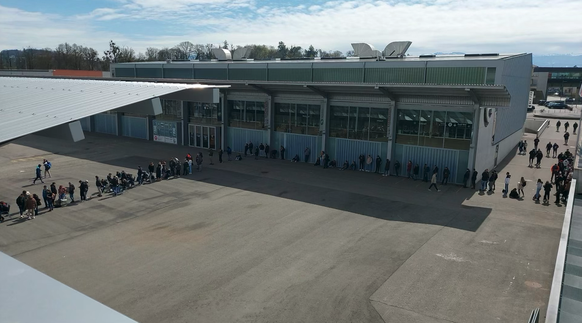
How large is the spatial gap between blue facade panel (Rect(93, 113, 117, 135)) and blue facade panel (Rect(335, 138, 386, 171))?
26364 millimetres

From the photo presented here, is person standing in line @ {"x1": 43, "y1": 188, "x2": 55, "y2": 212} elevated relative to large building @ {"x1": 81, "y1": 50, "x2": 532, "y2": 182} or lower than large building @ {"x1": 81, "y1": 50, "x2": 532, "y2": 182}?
lower

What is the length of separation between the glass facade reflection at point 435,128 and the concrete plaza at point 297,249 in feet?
9.21

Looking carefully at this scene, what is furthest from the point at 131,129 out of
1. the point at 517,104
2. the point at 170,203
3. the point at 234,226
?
the point at 517,104

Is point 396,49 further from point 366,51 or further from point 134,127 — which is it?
point 134,127

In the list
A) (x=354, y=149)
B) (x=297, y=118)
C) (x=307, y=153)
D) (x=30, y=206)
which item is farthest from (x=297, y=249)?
(x=297, y=118)

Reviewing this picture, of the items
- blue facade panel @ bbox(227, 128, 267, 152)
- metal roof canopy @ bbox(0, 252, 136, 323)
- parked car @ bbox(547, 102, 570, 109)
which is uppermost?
parked car @ bbox(547, 102, 570, 109)

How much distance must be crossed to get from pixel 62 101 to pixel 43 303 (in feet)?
50.3

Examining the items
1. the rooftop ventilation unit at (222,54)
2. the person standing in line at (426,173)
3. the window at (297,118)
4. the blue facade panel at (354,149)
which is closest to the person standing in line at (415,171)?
the person standing in line at (426,173)

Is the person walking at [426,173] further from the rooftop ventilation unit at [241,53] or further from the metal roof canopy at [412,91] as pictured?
the rooftop ventilation unit at [241,53]

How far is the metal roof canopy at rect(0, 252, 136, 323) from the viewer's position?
11.7 ft

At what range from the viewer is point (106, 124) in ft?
146

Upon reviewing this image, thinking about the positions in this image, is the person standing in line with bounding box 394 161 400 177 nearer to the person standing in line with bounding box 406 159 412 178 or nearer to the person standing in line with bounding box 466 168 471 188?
the person standing in line with bounding box 406 159 412 178

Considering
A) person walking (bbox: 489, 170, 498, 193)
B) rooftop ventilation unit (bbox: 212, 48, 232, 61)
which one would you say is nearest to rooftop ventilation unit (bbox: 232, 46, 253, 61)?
rooftop ventilation unit (bbox: 212, 48, 232, 61)

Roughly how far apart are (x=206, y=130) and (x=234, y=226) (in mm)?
20162
